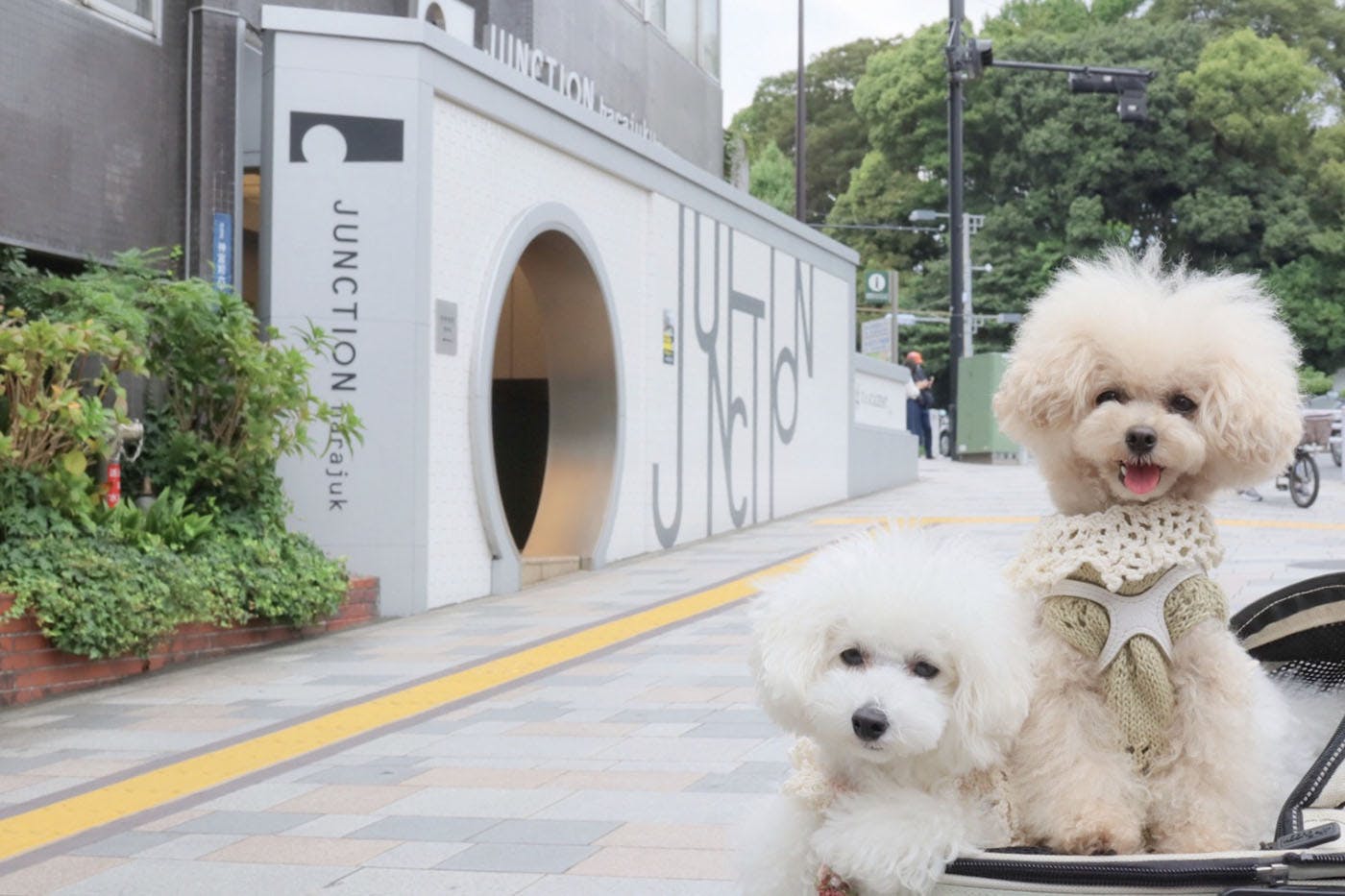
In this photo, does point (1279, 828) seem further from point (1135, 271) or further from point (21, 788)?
point (21, 788)

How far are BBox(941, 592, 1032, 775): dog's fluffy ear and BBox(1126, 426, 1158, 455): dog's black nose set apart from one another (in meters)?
0.36

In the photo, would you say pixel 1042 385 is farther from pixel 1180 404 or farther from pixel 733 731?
pixel 733 731

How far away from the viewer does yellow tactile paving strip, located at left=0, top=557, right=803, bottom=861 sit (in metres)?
4.97

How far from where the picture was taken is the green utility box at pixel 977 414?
26516 mm

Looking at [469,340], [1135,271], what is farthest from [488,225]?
[1135,271]

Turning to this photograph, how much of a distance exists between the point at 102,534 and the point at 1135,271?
6051 mm

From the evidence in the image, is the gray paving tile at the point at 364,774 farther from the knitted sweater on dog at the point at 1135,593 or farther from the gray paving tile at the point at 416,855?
the knitted sweater on dog at the point at 1135,593

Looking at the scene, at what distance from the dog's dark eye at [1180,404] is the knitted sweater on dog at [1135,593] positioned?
15 cm

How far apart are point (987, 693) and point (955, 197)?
1029 inches

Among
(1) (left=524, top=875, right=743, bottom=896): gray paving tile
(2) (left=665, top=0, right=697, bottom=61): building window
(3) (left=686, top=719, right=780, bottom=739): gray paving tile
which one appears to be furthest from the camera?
(2) (left=665, top=0, right=697, bottom=61): building window

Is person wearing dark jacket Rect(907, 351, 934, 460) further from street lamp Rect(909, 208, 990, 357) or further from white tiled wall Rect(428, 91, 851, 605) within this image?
white tiled wall Rect(428, 91, 851, 605)

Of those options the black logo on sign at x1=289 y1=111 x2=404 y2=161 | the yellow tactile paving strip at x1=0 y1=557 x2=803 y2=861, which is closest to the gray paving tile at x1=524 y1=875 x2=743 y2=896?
the yellow tactile paving strip at x1=0 y1=557 x2=803 y2=861

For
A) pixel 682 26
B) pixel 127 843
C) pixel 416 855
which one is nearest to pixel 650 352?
pixel 682 26

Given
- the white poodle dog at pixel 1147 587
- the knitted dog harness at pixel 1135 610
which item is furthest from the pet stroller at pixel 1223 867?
the knitted dog harness at pixel 1135 610
